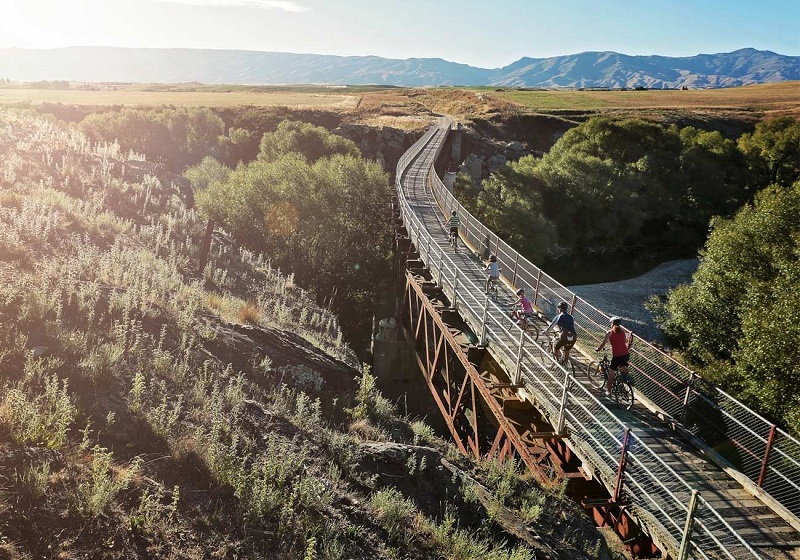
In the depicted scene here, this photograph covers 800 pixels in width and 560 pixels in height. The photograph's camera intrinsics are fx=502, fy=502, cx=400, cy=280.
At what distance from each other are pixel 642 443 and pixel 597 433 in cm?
192

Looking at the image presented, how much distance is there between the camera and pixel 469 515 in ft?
23.6

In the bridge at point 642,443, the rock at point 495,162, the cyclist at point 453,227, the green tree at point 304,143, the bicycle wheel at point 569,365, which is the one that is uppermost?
the green tree at point 304,143

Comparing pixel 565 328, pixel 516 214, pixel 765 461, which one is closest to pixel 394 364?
pixel 565 328

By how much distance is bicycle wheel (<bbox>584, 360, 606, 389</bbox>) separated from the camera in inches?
471

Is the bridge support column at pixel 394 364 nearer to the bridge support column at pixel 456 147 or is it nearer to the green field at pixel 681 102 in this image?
the bridge support column at pixel 456 147

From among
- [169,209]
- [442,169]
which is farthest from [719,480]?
[442,169]

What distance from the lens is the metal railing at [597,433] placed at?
298 inches

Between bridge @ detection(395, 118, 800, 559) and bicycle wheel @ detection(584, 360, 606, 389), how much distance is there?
284mm

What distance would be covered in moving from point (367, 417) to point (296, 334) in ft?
11.0

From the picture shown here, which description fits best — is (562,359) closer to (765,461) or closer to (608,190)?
(765,461)

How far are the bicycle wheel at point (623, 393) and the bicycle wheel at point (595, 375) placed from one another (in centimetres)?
57

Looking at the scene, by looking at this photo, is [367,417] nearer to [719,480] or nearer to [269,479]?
[269,479]

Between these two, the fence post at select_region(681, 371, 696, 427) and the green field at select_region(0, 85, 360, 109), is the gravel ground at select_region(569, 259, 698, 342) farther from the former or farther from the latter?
the green field at select_region(0, 85, 360, 109)

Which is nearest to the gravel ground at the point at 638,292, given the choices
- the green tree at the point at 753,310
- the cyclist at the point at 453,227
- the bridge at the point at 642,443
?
the green tree at the point at 753,310
